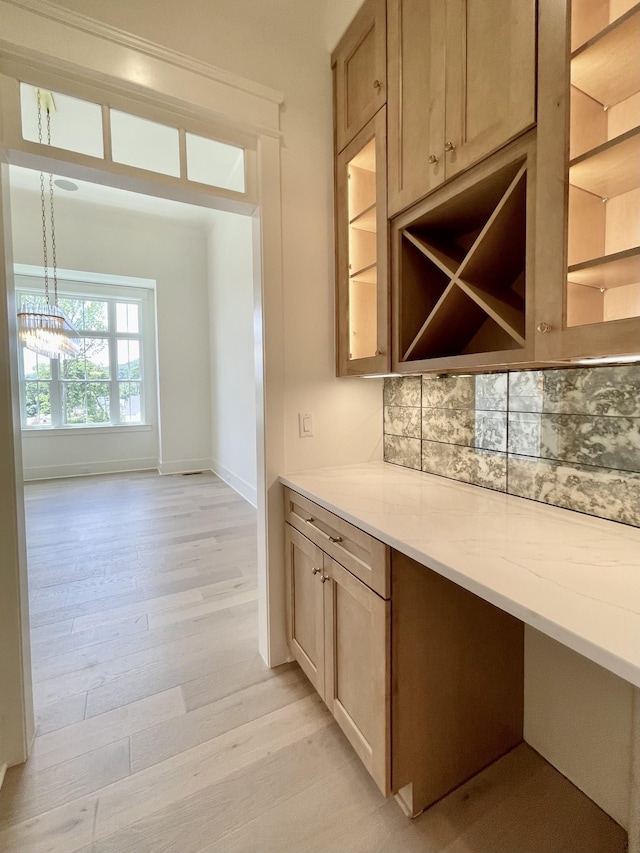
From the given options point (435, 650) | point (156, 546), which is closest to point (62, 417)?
point (156, 546)

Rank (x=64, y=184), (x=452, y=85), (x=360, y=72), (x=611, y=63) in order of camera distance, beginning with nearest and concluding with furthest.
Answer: (x=611, y=63) < (x=452, y=85) < (x=360, y=72) < (x=64, y=184)

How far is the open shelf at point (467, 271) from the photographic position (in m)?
1.19

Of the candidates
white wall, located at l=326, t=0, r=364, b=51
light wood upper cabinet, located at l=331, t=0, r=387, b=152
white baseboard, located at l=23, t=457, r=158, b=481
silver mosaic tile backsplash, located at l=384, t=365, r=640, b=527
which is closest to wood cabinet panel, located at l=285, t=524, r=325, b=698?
silver mosaic tile backsplash, located at l=384, t=365, r=640, b=527

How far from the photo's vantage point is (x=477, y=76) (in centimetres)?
114

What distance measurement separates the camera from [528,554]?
3.11 ft

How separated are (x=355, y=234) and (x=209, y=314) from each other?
471cm

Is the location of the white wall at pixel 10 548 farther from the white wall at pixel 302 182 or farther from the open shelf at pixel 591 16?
the open shelf at pixel 591 16

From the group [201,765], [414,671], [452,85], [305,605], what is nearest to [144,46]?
[452,85]

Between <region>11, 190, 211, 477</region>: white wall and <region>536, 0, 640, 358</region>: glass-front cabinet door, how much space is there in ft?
18.6

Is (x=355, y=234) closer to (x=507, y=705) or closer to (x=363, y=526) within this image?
(x=363, y=526)

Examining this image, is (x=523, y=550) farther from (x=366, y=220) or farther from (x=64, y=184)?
(x=64, y=184)

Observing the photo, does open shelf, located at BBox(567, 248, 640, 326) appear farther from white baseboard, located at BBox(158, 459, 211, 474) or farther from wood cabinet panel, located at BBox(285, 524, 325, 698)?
white baseboard, located at BBox(158, 459, 211, 474)

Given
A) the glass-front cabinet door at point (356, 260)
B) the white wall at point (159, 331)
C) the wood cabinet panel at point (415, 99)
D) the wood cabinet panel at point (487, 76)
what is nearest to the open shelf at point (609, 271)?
the wood cabinet panel at point (487, 76)

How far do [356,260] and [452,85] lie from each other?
71 centimetres
